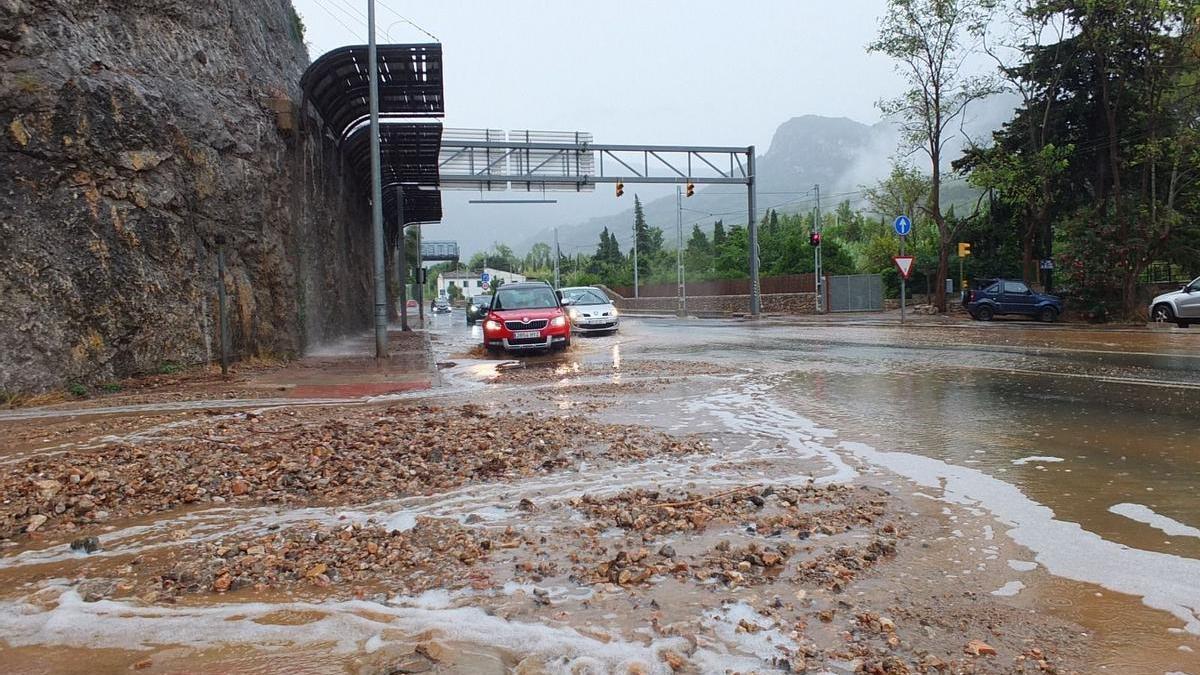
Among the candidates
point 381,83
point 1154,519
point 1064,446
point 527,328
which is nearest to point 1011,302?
point 527,328

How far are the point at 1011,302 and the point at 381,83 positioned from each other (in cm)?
2418

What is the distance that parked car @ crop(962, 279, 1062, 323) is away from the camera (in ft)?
90.9

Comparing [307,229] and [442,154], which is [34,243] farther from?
[442,154]

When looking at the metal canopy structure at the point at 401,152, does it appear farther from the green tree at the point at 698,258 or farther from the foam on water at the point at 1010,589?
the green tree at the point at 698,258

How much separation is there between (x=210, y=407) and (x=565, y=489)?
223 inches

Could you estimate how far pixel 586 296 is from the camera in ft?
78.8

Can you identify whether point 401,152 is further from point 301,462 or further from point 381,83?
point 301,462

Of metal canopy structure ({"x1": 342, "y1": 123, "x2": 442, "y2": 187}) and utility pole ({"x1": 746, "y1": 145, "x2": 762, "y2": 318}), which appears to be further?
utility pole ({"x1": 746, "y1": 145, "x2": 762, "y2": 318})

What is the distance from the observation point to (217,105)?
1312 cm

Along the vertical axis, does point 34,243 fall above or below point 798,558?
above

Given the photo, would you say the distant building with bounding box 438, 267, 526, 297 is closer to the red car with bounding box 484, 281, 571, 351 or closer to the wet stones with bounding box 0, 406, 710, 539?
the red car with bounding box 484, 281, 571, 351

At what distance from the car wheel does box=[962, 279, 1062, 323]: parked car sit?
13.6 ft

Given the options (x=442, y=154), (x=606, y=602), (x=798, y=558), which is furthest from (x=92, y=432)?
(x=442, y=154)

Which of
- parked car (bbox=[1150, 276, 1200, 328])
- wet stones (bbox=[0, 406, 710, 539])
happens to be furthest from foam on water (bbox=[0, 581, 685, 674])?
parked car (bbox=[1150, 276, 1200, 328])
